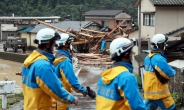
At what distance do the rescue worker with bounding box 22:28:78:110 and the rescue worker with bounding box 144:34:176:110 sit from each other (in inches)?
84.3

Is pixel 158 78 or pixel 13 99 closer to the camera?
pixel 158 78

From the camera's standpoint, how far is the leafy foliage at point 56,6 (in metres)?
76.2

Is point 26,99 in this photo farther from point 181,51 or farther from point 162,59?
point 181,51

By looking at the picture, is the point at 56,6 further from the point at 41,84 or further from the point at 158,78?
the point at 41,84

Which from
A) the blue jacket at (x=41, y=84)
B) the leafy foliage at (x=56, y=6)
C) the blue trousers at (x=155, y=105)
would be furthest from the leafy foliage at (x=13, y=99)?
the leafy foliage at (x=56, y=6)

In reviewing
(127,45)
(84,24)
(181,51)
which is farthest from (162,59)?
(84,24)

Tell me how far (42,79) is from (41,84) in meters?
0.08

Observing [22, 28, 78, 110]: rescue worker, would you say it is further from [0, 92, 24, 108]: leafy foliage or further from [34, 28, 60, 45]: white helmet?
[0, 92, 24, 108]: leafy foliage

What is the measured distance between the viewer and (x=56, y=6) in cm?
7906

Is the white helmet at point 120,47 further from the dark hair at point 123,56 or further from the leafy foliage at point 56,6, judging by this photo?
the leafy foliage at point 56,6

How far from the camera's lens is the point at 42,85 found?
4.48 meters

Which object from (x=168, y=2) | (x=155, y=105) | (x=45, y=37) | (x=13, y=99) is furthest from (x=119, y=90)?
(x=168, y=2)

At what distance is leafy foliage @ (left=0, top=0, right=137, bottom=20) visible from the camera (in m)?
76.2

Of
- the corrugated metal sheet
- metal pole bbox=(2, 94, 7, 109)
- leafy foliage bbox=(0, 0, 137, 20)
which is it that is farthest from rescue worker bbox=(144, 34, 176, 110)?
leafy foliage bbox=(0, 0, 137, 20)
